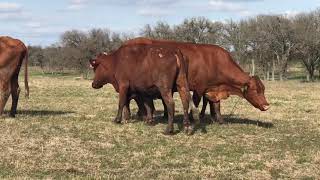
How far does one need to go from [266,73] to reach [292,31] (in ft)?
26.0

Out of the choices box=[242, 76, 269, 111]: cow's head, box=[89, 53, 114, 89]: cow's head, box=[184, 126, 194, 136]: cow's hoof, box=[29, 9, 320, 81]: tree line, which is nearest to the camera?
box=[184, 126, 194, 136]: cow's hoof

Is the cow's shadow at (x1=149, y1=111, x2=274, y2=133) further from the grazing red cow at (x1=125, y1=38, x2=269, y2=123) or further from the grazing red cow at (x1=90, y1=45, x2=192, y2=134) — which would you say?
the grazing red cow at (x1=90, y1=45, x2=192, y2=134)

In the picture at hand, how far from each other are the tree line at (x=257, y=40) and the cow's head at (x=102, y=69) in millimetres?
55041

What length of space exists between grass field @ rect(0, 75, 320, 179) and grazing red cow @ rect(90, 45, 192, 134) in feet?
2.73

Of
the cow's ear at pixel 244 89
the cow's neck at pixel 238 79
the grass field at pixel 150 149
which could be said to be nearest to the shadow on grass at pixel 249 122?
the grass field at pixel 150 149

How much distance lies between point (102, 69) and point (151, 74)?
241cm

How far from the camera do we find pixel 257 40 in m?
71.3

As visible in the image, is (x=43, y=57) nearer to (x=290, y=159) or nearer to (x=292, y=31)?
(x=292, y=31)

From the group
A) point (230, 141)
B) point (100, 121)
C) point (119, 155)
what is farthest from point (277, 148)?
point (100, 121)

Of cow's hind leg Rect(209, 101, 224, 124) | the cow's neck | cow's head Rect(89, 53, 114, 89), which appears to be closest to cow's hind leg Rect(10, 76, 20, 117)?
cow's head Rect(89, 53, 114, 89)

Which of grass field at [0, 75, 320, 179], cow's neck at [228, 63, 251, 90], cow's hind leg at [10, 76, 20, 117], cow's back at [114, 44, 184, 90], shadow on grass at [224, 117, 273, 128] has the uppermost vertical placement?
cow's back at [114, 44, 184, 90]

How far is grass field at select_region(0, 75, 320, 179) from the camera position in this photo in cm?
942

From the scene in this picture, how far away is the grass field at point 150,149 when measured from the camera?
30.9 ft

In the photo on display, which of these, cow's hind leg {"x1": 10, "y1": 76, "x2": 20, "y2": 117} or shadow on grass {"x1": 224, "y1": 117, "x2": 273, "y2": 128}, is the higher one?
cow's hind leg {"x1": 10, "y1": 76, "x2": 20, "y2": 117}
